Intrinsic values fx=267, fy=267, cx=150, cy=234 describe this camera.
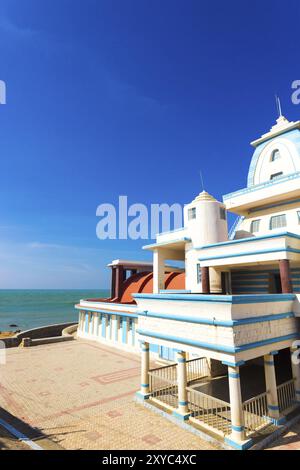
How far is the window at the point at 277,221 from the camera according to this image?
58.8ft

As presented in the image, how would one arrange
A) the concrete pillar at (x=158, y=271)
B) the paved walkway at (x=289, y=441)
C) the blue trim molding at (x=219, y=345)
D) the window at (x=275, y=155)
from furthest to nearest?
the concrete pillar at (x=158, y=271)
the window at (x=275, y=155)
the blue trim molding at (x=219, y=345)
the paved walkway at (x=289, y=441)

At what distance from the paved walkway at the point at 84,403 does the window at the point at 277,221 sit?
1330 centimetres

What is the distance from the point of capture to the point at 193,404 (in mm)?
11703

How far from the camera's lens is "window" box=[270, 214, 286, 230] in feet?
58.8

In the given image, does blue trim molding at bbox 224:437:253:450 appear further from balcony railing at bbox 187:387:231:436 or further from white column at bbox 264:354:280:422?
white column at bbox 264:354:280:422

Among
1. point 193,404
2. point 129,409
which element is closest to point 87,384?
point 129,409

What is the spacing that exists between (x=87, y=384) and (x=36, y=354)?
9.49 meters

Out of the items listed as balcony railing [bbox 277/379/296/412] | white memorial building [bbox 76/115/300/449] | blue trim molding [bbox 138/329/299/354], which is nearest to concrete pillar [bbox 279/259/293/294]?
white memorial building [bbox 76/115/300/449]

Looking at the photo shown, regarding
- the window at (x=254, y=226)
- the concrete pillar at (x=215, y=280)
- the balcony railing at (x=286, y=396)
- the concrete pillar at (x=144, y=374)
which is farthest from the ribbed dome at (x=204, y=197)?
the balcony railing at (x=286, y=396)

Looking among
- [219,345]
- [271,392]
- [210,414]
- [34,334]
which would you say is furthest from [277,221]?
[34,334]

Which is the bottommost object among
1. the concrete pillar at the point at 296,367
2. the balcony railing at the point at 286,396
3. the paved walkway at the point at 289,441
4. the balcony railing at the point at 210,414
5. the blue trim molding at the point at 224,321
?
the paved walkway at the point at 289,441

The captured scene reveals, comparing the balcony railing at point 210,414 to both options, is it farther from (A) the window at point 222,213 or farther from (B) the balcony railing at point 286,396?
(A) the window at point 222,213
